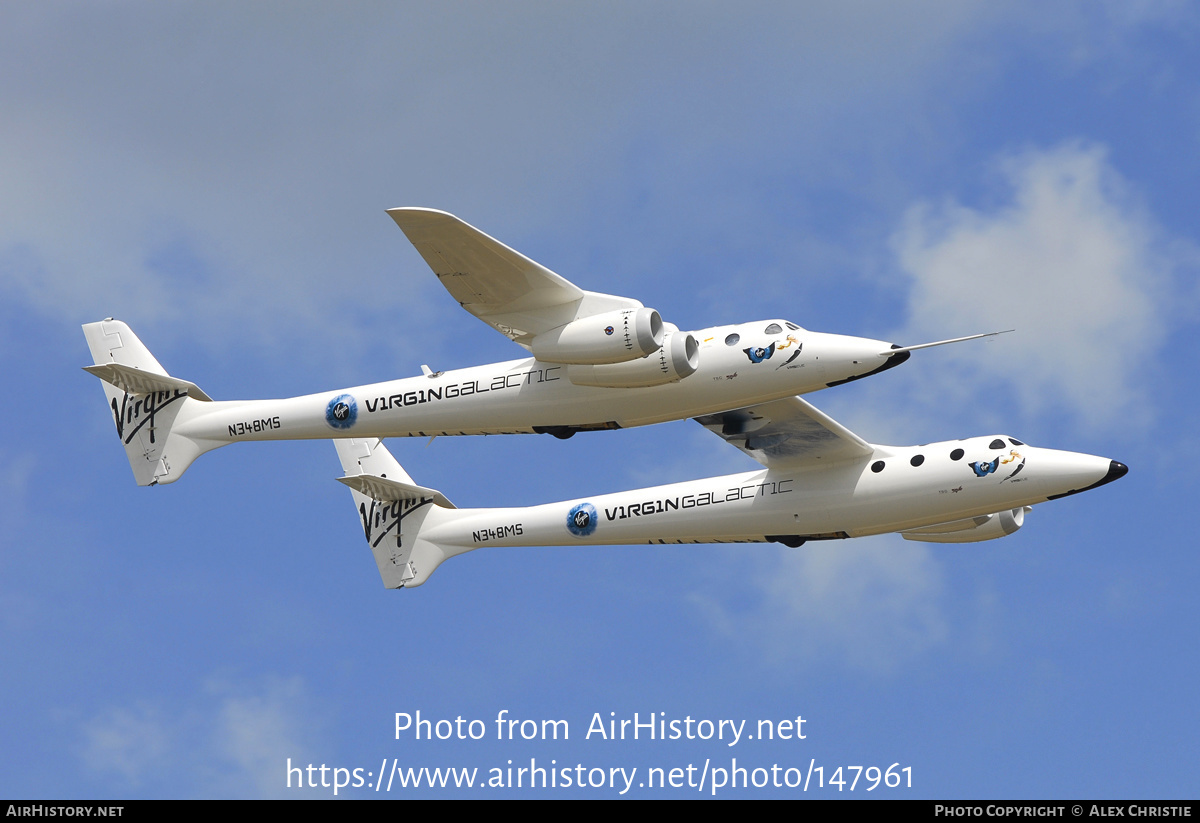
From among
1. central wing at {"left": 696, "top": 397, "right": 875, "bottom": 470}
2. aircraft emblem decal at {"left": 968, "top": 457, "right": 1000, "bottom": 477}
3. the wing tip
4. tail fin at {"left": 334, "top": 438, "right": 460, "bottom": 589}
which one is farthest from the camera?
tail fin at {"left": 334, "top": 438, "right": 460, "bottom": 589}

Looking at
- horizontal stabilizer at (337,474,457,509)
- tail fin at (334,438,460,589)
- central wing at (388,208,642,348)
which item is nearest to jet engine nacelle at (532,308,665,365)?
central wing at (388,208,642,348)

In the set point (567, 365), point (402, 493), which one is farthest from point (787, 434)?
point (402, 493)

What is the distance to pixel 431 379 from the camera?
4069cm

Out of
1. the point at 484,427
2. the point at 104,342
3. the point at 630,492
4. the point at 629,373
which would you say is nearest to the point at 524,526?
the point at 630,492

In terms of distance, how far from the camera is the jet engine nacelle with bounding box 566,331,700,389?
37.5 m

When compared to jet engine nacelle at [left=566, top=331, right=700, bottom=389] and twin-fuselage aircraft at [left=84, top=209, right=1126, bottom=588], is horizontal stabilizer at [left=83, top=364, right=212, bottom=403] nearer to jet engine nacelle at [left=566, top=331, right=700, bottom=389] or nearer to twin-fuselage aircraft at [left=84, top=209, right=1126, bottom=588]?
twin-fuselage aircraft at [left=84, top=209, right=1126, bottom=588]

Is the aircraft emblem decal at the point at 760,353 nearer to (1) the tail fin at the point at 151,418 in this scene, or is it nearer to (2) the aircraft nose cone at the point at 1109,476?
(2) the aircraft nose cone at the point at 1109,476

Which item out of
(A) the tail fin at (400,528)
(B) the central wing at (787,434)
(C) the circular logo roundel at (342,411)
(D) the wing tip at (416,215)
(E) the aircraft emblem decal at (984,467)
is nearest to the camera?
(D) the wing tip at (416,215)

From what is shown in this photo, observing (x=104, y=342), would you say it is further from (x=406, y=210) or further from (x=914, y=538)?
(x=914, y=538)

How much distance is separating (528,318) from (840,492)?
966cm

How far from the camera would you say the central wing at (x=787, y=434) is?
138 feet

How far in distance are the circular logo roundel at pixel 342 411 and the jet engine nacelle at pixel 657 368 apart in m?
6.35

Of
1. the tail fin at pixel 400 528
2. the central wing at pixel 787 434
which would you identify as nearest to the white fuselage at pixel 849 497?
the central wing at pixel 787 434

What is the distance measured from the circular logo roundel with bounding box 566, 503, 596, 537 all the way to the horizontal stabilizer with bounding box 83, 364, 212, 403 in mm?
10204
